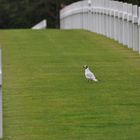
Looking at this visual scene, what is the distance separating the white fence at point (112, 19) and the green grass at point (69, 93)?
21.5 inches

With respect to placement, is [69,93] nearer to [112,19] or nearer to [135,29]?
[135,29]

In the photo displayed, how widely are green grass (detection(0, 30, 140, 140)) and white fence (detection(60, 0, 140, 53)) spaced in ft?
1.79

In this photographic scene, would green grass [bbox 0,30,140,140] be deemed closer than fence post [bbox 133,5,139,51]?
Yes

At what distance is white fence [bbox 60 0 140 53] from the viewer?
94.7 ft

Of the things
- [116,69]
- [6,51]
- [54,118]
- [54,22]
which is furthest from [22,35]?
[54,22]

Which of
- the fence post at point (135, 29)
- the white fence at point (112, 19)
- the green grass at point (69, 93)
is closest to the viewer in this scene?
the green grass at point (69, 93)

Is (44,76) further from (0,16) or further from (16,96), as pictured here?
(0,16)

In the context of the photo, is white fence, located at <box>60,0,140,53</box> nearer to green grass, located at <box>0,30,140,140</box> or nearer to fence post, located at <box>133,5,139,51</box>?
fence post, located at <box>133,5,139,51</box>

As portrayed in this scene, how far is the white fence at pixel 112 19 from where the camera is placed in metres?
→ 28.9

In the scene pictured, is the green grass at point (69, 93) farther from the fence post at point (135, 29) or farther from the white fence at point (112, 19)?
the white fence at point (112, 19)

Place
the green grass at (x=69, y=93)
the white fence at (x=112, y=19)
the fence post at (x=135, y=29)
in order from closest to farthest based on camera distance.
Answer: the green grass at (x=69, y=93)
the fence post at (x=135, y=29)
the white fence at (x=112, y=19)

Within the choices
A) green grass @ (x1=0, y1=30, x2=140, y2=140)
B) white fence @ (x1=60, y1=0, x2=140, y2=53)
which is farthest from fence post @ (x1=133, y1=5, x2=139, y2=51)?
green grass @ (x1=0, y1=30, x2=140, y2=140)

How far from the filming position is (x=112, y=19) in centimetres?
3500

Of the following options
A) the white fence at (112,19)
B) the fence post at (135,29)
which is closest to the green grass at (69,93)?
the fence post at (135,29)
